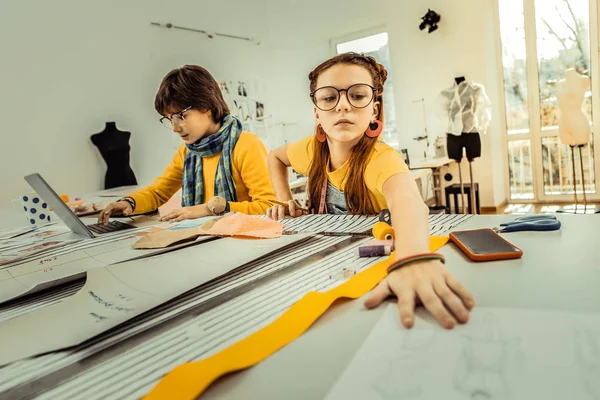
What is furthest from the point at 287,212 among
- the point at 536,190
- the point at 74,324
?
the point at 536,190

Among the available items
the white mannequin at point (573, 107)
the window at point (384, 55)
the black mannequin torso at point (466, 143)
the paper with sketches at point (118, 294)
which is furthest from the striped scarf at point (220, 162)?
the window at point (384, 55)

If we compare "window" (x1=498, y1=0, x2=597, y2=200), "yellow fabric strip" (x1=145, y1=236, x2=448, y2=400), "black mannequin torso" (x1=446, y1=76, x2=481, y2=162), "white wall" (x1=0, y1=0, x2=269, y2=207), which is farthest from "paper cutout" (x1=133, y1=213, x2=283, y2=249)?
"window" (x1=498, y1=0, x2=597, y2=200)

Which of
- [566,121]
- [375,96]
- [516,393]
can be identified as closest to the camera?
[516,393]

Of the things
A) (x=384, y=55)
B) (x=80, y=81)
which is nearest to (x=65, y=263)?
(x=80, y=81)

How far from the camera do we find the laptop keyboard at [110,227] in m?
1.18

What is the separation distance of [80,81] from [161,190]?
182 cm

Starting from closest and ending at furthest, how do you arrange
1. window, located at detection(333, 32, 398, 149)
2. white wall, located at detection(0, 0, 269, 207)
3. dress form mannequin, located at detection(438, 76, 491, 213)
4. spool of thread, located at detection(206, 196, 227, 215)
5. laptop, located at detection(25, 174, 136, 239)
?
laptop, located at detection(25, 174, 136, 239)
spool of thread, located at detection(206, 196, 227, 215)
white wall, located at detection(0, 0, 269, 207)
dress form mannequin, located at detection(438, 76, 491, 213)
window, located at detection(333, 32, 398, 149)

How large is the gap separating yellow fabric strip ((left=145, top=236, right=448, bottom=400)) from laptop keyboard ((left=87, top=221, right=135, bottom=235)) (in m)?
0.86

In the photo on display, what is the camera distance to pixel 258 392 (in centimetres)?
34

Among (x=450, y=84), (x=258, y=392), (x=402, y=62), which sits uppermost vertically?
(x=402, y=62)

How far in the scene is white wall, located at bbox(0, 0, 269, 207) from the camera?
108 inches

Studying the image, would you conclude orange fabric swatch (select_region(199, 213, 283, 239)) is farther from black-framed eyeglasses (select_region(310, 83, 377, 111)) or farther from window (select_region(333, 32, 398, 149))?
window (select_region(333, 32, 398, 149))

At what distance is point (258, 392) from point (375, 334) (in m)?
0.13

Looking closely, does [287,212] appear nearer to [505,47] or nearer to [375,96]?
[375,96]
